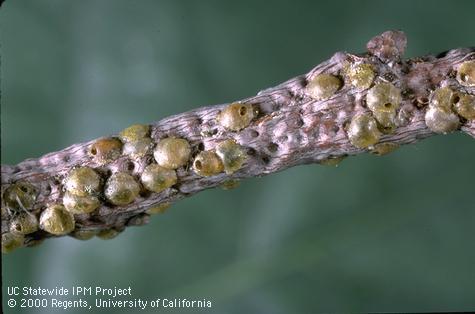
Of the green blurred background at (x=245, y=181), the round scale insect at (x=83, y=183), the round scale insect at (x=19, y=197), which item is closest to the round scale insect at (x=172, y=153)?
the round scale insect at (x=83, y=183)

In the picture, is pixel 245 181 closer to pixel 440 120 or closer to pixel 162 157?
pixel 162 157

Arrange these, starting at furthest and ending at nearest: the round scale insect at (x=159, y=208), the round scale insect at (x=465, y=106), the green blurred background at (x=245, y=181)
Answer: the green blurred background at (x=245, y=181)
the round scale insect at (x=159, y=208)
the round scale insect at (x=465, y=106)

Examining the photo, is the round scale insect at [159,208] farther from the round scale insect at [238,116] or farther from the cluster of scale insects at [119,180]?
the round scale insect at [238,116]

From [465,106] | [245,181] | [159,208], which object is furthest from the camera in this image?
[245,181]

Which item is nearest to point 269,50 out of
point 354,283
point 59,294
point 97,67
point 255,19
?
point 255,19

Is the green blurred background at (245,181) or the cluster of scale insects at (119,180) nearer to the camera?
the cluster of scale insects at (119,180)

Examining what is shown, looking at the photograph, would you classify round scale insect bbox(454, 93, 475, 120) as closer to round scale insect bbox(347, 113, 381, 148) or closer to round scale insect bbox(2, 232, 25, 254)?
round scale insect bbox(347, 113, 381, 148)

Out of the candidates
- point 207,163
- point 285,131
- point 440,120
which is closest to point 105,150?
point 207,163
